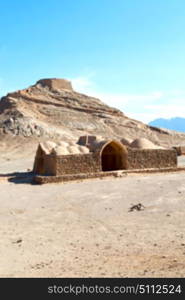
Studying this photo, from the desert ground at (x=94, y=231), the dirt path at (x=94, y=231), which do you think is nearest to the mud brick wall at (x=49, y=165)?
the desert ground at (x=94, y=231)

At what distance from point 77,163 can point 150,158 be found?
196 inches

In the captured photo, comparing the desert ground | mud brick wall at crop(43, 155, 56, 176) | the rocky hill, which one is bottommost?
the desert ground

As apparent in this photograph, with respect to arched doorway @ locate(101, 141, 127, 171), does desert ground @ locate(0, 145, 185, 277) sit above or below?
below

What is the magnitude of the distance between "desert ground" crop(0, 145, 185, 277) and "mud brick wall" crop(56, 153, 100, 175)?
2.03 metres

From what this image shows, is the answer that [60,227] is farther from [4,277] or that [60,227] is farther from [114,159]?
[114,159]

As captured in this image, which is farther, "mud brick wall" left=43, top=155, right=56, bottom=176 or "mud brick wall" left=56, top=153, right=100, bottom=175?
"mud brick wall" left=43, top=155, right=56, bottom=176

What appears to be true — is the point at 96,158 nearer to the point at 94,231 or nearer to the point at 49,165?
the point at 49,165

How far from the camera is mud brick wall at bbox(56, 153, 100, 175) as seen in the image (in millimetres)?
19188

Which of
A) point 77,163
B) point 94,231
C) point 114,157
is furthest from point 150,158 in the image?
point 94,231

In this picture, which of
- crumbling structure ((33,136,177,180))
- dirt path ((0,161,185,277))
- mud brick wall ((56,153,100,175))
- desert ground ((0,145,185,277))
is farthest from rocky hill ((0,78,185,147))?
dirt path ((0,161,185,277))

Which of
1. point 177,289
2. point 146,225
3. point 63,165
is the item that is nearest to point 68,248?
point 146,225

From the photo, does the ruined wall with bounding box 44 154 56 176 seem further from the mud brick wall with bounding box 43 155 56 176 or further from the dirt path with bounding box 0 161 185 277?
the dirt path with bounding box 0 161 185 277

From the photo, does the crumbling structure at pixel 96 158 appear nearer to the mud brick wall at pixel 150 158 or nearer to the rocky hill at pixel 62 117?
the mud brick wall at pixel 150 158

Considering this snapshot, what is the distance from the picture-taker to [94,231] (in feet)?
32.0
